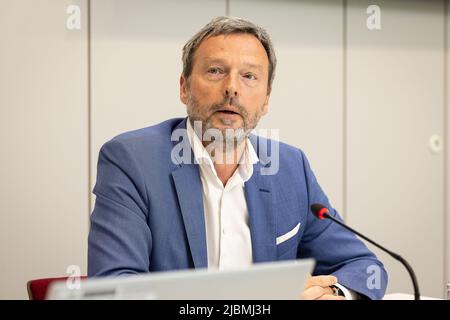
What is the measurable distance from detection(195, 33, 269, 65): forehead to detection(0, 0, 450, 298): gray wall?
43.8 inches

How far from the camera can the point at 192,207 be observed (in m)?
1.95

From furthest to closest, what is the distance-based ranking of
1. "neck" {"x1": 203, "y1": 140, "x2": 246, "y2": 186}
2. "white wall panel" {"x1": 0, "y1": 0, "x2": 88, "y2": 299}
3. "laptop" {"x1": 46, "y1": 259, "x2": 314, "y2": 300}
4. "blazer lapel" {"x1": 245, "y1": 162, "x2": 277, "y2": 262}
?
"white wall panel" {"x1": 0, "y1": 0, "x2": 88, "y2": 299}, "neck" {"x1": 203, "y1": 140, "x2": 246, "y2": 186}, "blazer lapel" {"x1": 245, "y1": 162, "x2": 277, "y2": 262}, "laptop" {"x1": 46, "y1": 259, "x2": 314, "y2": 300}

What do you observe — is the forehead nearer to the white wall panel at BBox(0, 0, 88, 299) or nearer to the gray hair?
the gray hair

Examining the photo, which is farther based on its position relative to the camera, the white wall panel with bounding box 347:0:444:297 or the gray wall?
the white wall panel with bounding box 347:0:444:297

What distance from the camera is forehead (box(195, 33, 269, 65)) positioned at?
2082 mm


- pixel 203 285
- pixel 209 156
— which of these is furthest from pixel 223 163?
pixel 203 285

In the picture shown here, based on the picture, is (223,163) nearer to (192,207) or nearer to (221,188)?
(221,188)

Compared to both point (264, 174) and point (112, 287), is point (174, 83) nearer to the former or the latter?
point (264, 174)

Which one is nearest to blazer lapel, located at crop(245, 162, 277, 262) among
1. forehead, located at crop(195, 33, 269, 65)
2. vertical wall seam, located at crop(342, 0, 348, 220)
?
forehead, located at crop(195, 33, 269, 65)

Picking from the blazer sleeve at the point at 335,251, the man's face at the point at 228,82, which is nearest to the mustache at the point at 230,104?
the man's face at the point at 228,82

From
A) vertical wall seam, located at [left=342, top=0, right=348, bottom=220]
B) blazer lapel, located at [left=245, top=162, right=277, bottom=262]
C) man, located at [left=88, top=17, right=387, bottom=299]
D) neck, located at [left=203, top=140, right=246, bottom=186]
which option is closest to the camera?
man, located at [left=88, top=17, right=387, bottom=299]

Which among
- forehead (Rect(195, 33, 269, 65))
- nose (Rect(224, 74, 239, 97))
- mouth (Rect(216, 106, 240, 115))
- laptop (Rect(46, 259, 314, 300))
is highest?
forehead (Rect(195, 33, 269, 65))

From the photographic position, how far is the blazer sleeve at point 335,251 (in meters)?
2.03
